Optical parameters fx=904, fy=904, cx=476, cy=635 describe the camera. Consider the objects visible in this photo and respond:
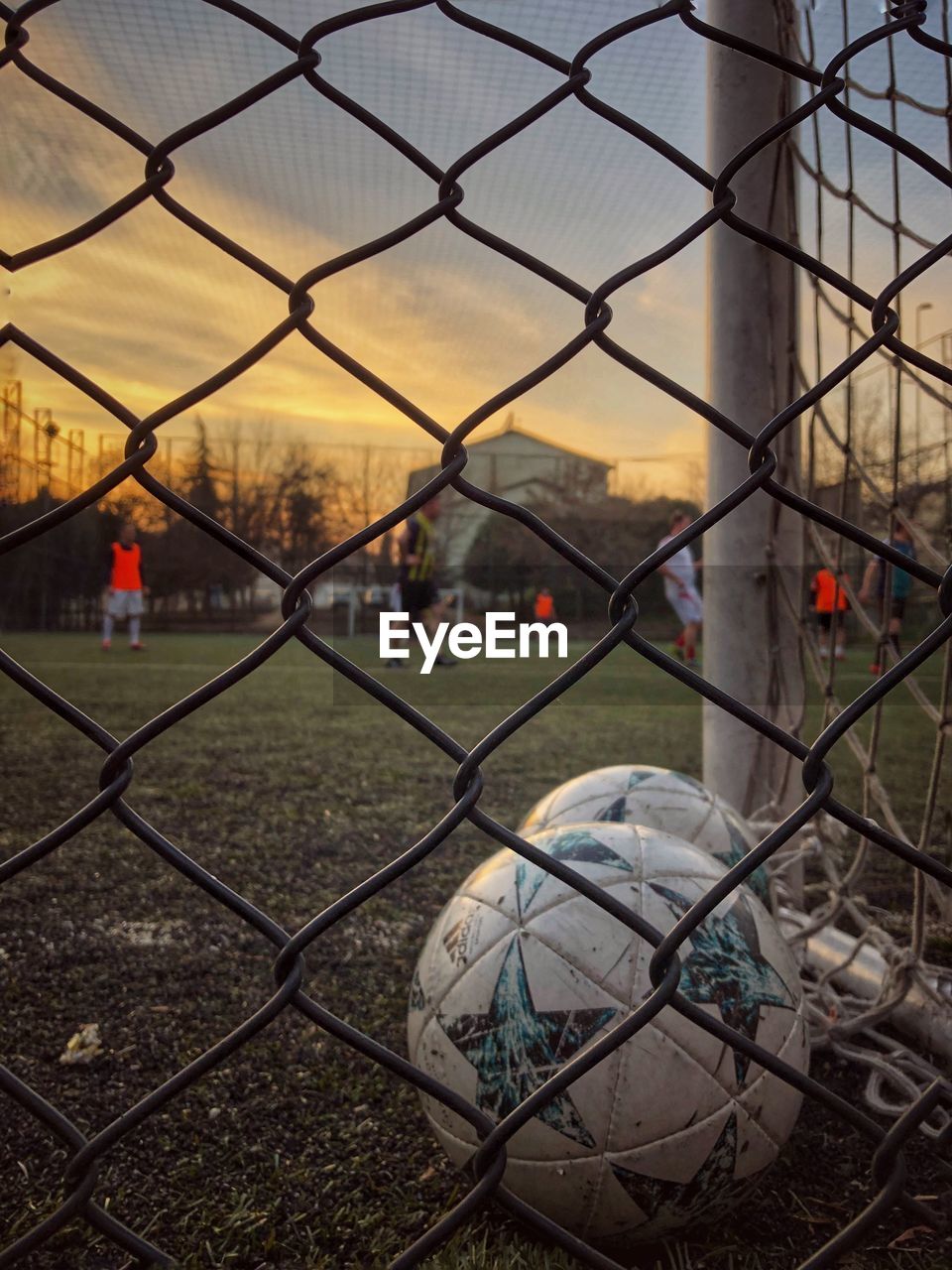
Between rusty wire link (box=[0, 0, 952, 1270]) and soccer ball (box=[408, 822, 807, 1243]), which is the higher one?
rusty wire link (box=[0, 0, 952, 1270])

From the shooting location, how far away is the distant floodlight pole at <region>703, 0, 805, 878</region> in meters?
2.50

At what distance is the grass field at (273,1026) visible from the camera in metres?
1.43

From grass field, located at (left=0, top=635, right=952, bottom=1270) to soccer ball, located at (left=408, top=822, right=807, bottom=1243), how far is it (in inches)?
4.8

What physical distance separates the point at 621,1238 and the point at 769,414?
6.92 feet

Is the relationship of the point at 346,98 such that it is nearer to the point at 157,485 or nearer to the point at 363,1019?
the point at 157,485

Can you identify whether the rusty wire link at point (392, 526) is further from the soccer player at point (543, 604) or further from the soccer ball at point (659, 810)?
the soccer player at point (543, 604)

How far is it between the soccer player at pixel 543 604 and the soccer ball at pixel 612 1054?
14.6 m

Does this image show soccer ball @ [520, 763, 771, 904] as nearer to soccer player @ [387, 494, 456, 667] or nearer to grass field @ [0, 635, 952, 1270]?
grass field @ [0, 635, 952, 1270]

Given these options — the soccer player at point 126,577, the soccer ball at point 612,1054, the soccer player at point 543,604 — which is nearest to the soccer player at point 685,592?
the soccer player at point 543,604

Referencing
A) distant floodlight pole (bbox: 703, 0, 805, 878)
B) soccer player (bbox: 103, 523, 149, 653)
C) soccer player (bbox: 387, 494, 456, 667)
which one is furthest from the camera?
soccer player (bbox: 103, 523, 149, 653)

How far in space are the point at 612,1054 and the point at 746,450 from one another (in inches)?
73.5

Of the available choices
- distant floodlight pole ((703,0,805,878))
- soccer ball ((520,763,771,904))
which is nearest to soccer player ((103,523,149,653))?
distant floodlight pole ((703,0,805,878))
